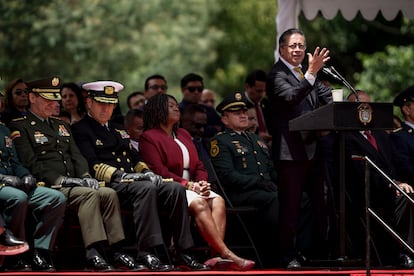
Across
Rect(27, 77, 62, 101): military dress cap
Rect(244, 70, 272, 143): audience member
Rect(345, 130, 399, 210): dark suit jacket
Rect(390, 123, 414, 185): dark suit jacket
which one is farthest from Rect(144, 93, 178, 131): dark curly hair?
Rect(244, 70, 272, 143): audience member

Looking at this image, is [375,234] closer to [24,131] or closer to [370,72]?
[24,131]

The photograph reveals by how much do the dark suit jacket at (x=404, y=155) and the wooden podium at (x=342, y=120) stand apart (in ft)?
4.96

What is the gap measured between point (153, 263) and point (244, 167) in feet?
Answer: 6.51

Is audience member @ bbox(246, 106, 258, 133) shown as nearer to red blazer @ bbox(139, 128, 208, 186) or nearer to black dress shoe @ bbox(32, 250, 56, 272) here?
red blazer @ bbox(139, 128, 208, 186)

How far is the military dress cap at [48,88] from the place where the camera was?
36.2ft

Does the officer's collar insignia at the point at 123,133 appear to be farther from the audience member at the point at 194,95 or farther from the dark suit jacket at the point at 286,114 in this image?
the audience member at the point at 194,95

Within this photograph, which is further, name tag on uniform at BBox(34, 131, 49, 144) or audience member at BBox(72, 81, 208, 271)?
name tag on uniform at BBox(34, 131, 49, 144)

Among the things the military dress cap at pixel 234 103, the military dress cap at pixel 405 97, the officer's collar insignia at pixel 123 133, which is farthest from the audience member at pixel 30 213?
the military dress cap at pixel 405 97

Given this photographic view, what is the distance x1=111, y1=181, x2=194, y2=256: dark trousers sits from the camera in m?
10.8

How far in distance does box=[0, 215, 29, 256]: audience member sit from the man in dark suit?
2.48 metres

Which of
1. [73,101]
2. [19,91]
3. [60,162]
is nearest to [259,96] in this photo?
[73,101]

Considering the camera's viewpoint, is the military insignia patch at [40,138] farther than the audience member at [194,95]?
No

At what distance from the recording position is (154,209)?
1092cm

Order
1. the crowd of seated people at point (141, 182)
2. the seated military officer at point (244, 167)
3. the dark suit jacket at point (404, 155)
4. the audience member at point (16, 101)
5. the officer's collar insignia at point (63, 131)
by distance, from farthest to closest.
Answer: the dark suit jacket at point (404, 155) → the seated military officer at point (244, 167) → the audience member at point (16, 101) → the officer's collar insignia at point (63, 131) → the crowd of seated people at point (141, 182)
